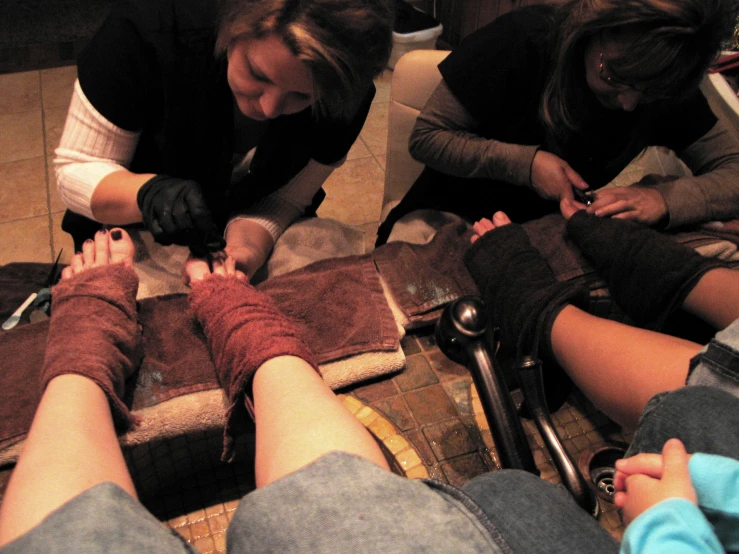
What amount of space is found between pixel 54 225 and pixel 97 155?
1081 mm

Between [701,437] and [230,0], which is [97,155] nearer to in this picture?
[230,0]

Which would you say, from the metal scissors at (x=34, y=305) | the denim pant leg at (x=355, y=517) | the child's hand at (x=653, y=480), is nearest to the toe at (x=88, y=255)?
the metal scissors at (x=34, y=305)

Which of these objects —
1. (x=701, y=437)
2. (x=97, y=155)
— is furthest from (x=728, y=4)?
(x=97, y=155)

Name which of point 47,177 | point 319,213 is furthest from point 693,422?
point 47,177

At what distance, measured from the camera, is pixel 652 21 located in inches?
33.2

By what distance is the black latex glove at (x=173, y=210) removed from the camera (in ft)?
2.87

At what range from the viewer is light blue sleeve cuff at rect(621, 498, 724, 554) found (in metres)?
0.44

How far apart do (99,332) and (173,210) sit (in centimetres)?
22

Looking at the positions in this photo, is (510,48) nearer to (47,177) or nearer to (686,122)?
(686,122)

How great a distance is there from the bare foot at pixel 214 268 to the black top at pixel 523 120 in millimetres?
444

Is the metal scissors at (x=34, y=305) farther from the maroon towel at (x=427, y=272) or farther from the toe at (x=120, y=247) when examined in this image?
the maroon towel at (x=427, y=272)

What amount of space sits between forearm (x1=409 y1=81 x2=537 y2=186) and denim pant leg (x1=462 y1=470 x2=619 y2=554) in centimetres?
68

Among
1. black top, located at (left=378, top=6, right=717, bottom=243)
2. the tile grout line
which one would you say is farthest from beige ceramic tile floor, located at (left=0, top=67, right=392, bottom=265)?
black top, located at (left=378, top=6, right=717, bottom=243)

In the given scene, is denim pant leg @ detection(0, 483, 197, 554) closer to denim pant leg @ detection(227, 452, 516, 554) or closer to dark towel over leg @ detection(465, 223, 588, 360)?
denim pant leg @ detection(227, 452, 516, 554)
